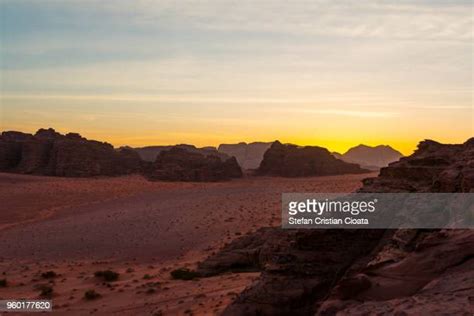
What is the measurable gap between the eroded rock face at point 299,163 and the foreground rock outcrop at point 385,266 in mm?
53906

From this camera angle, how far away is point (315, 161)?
6981 cm

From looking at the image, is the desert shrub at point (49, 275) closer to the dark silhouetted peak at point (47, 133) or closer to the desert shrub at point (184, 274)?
the desert shrub at point (184, 274)

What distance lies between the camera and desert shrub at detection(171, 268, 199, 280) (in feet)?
61.0

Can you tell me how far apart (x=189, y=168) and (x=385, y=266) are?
57339 mm

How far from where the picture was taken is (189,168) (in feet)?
214

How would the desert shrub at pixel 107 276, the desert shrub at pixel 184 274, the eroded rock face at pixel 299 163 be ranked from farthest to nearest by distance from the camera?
the eroded rock face at pixel 299 163 → the desert shrub at pixel 107 276 → the desert shrub at pixel 184 274

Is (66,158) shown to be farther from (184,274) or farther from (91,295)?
(91,295)

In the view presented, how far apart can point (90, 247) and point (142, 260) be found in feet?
14.1

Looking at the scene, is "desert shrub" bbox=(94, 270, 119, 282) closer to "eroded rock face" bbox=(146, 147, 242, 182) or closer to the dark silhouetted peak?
"eroded rock face" bbox=(146, 147, 242, 182)

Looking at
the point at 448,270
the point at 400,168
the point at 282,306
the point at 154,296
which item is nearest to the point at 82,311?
the point at 154,296

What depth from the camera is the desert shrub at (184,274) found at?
731 inches

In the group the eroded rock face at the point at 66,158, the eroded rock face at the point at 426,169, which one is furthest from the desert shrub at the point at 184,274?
the eroded rock face at the point at 66,158

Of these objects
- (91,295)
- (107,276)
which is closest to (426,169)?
(91,295)

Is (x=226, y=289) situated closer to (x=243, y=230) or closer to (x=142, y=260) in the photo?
(x=142, y=260)
